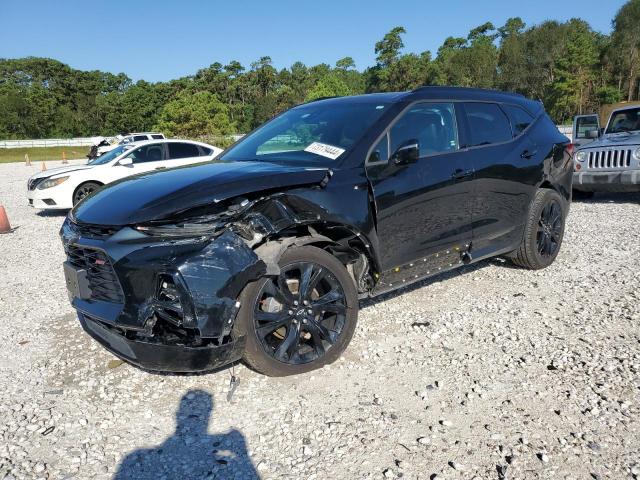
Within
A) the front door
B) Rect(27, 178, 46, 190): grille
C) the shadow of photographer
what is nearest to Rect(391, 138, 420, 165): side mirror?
the front door

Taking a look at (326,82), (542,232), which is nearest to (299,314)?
(542,232)

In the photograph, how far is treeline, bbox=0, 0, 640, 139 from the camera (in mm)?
58062

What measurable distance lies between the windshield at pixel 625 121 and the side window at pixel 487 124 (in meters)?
6.22

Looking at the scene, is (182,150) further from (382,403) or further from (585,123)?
(382,403)

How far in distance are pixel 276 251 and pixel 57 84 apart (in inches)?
3799

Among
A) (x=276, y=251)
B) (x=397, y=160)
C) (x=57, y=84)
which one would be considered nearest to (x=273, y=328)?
(x=276, y=251)

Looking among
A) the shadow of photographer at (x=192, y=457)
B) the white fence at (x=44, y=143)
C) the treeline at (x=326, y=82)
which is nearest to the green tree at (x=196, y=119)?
the treeline at (x=326, y=82)

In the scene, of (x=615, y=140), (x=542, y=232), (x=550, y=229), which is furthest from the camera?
(x=615, y=140)

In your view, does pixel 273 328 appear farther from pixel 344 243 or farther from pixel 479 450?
pixel 479 450

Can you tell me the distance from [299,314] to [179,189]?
108 cm

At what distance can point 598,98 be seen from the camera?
192 ft

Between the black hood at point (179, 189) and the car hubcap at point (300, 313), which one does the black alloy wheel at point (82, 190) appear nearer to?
the black hood at point (179, 189)

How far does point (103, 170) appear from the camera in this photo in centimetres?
1074

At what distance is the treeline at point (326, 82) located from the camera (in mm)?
58062
